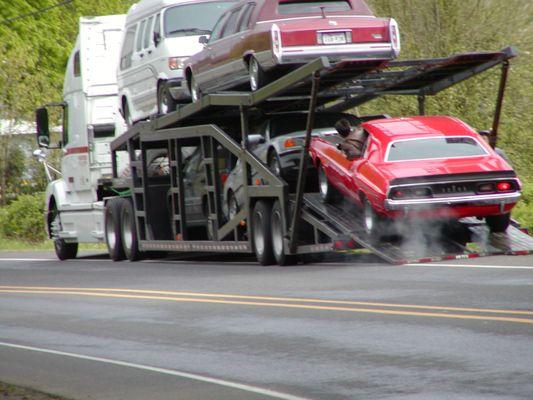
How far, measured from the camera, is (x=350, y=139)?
17.8 m

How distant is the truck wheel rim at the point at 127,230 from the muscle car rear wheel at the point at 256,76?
238 inches

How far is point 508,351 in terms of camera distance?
923cm

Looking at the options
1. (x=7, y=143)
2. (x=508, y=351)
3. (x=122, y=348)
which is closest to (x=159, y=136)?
(x=122, y=348)

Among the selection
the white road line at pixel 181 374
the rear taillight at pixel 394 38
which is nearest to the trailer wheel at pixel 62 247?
the rear taillight at pixel 394 38

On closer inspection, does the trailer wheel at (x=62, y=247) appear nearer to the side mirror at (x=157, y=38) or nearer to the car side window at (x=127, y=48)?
the car side window at (x=127, y=48)

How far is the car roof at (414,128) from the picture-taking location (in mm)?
17469

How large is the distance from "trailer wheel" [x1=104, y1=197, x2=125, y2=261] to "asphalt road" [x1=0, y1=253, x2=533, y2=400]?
6056mm

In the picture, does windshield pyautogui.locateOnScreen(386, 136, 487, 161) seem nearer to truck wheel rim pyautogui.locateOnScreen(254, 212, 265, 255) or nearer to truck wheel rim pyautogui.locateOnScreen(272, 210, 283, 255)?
truck wheel rim pyautogui.locateOnScreen(272, 210, 283, 255)

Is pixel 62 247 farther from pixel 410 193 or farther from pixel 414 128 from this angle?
pixel 410 193

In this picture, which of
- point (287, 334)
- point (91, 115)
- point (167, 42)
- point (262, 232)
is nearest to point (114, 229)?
point (91, 115)

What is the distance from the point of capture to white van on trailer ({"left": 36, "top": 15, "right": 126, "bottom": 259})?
1008 inches

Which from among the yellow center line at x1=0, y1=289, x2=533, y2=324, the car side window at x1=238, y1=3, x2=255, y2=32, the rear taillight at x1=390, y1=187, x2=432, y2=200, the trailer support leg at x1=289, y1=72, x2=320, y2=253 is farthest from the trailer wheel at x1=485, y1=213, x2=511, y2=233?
the yellow center line at x1=0, y1=289, x2=533, y2=324

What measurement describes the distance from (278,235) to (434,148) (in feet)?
8.94

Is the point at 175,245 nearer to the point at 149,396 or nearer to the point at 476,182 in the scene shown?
the point at 476,182
